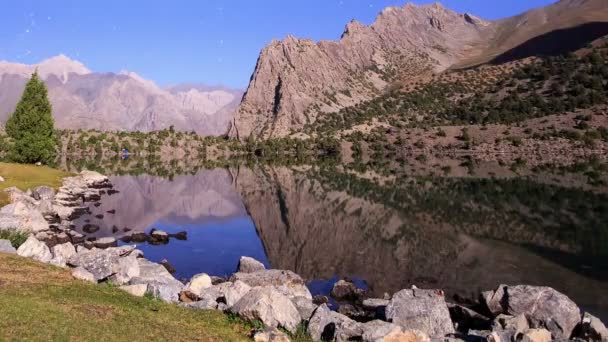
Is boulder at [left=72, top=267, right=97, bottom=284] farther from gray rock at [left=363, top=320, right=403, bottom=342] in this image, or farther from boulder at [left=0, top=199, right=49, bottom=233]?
boulder at [left=0, top=199, right=49, bottom=233]

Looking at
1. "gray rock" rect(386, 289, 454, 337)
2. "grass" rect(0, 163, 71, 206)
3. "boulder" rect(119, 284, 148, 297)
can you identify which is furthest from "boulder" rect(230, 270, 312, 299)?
"grass" rect(0, 163, 71, 206)

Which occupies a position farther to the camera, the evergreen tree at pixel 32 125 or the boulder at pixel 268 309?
the evergreen tree at pixel 32 125

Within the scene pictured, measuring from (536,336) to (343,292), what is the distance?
1534cm

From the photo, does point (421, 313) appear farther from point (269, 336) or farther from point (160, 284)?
point (160, 284)

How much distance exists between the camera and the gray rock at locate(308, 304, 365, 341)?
21.7m

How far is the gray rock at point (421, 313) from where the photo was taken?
2458cm

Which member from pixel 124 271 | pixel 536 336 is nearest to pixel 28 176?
pixel 124 271

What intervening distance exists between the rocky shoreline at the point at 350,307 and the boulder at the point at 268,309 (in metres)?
0.04

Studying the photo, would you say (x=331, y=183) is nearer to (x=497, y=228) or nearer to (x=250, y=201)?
(x=250, y=201)

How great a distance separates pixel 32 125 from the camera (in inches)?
3442

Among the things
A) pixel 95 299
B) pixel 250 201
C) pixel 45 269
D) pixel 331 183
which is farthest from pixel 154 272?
pixel 331 183

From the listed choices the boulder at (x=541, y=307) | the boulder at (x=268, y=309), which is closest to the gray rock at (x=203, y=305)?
the boulder at (x=268, y=309)

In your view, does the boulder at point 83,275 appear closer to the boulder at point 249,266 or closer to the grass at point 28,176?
the boulder at point 249,266

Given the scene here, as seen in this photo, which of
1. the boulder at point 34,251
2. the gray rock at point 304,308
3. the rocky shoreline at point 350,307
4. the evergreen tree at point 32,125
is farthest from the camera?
the evergreen tree at point 32,125
